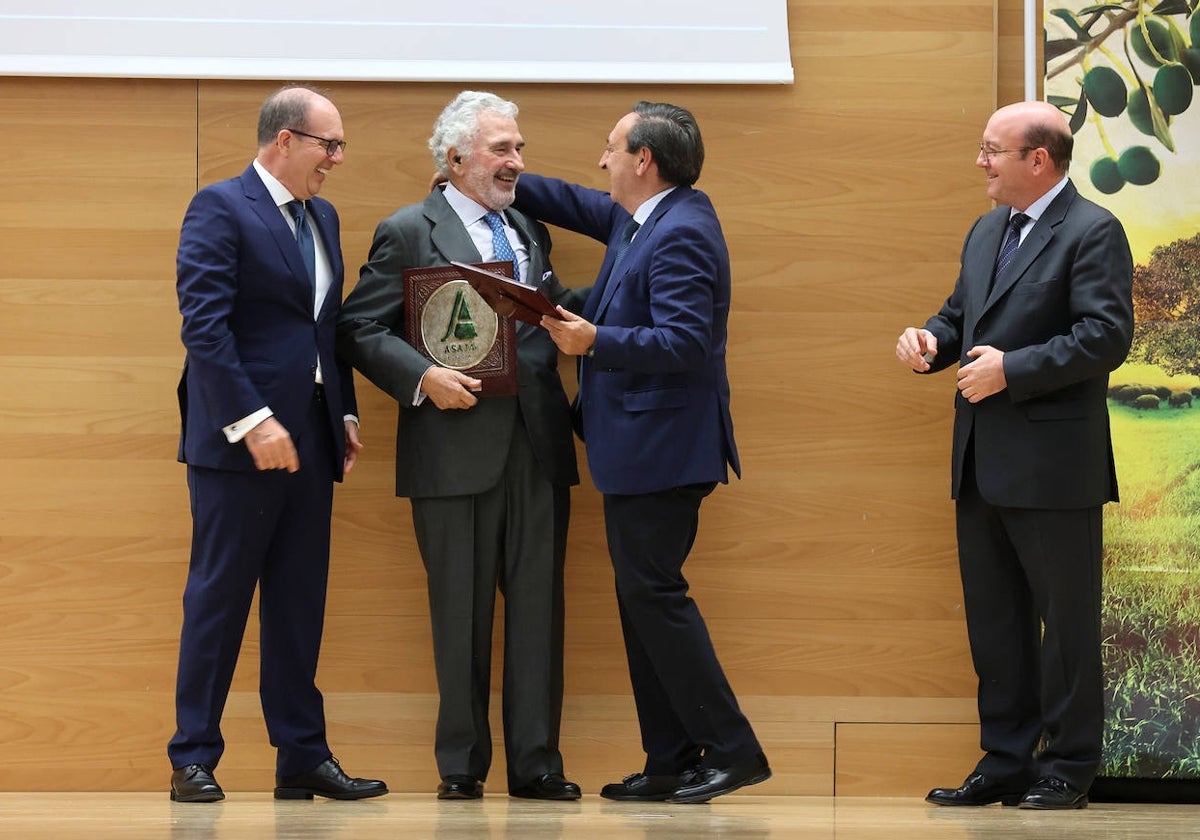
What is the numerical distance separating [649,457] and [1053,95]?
59.3 inches

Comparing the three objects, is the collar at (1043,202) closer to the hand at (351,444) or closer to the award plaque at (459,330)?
the award plaque at (459,330)

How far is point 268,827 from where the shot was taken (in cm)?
253

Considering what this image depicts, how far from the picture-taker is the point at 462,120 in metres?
3.41

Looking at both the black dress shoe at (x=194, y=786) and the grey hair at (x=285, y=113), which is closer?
the black dress shoe at (x=194, y=786)

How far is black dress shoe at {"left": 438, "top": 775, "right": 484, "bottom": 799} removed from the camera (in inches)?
125

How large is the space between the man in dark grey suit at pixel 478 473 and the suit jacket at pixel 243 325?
0.17 meters

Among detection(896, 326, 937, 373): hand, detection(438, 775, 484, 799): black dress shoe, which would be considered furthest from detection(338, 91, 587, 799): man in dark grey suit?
detection(896, 326, 937, 373): hand

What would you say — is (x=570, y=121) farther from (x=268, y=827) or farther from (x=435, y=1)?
(x=268, y=827)

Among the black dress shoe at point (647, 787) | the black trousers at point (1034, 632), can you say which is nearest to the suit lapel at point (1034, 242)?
the black trousers at point (1034, 632)

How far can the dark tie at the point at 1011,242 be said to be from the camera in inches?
125

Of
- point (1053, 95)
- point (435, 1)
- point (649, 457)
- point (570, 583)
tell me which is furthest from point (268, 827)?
point (1053, 95)

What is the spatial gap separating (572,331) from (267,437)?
69cm

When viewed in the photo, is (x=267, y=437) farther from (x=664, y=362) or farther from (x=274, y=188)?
(x=664, y=362)

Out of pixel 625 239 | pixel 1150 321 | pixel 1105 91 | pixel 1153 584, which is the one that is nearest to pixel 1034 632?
pixel 1153 584
